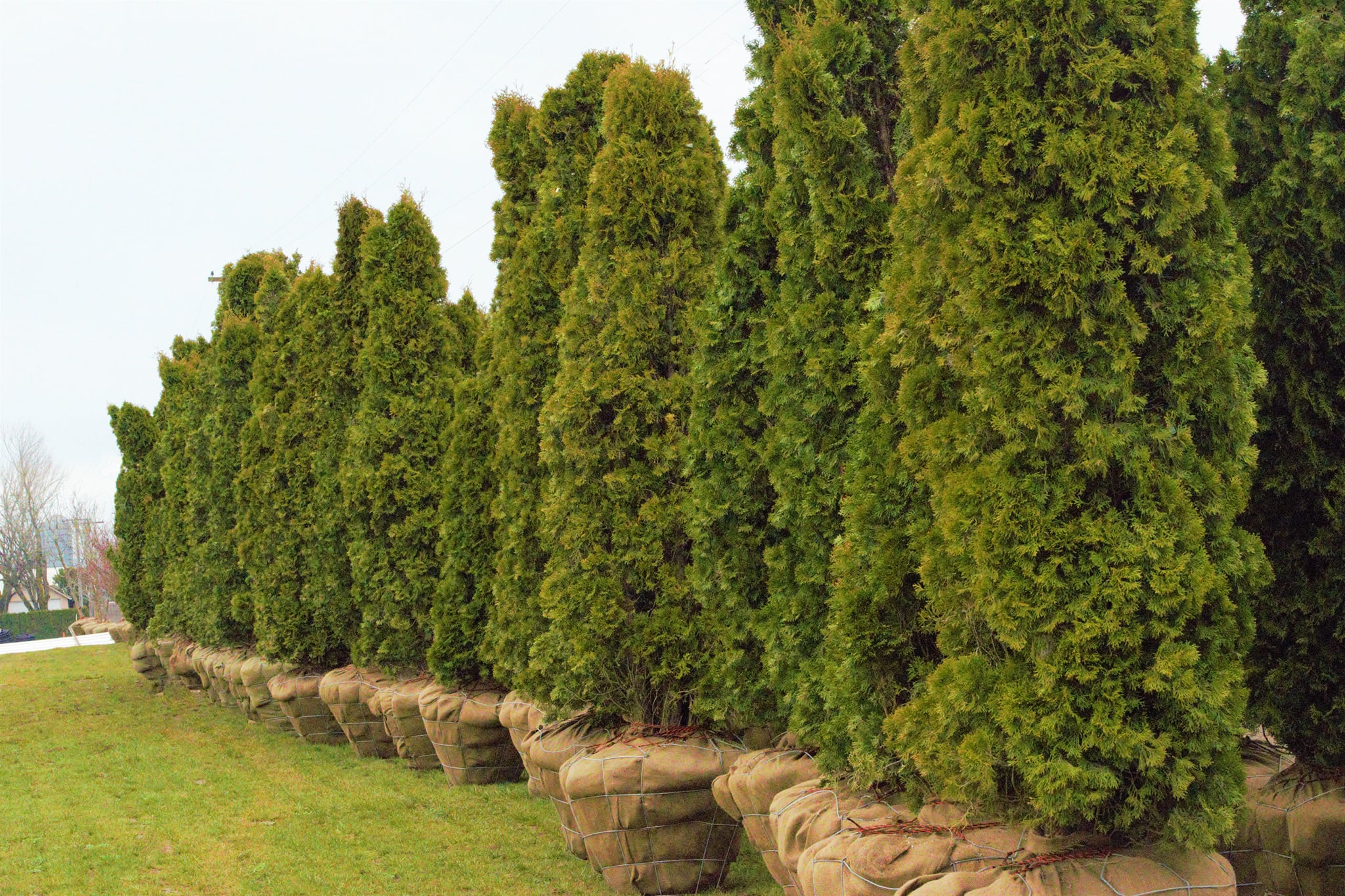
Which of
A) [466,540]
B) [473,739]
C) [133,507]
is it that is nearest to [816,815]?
[473,739]

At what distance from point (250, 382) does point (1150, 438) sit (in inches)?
543

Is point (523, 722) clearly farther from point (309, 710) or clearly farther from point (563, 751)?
point (309, 710)

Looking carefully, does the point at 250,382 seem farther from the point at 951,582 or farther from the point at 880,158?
the point at 951,582

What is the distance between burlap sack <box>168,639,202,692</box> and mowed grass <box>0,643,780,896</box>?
4.71 meters

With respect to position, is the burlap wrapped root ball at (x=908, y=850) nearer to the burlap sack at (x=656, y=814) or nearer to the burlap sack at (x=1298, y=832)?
the burlap sack at (x=1298, y=832)

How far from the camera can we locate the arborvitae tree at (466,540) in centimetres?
1122


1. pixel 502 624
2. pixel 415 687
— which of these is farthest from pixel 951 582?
pixel 415 687

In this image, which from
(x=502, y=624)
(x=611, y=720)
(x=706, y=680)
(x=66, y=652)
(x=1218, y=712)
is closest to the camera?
(x=1218, y=712)

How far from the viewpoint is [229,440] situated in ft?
56.8

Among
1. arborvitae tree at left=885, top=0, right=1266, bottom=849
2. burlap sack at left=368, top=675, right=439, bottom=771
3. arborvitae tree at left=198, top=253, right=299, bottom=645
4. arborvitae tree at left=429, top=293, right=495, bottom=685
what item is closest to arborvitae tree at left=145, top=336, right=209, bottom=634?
arborvitae tree at left=198, top=253, right=299, bottom=645

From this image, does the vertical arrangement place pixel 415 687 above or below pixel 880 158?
below

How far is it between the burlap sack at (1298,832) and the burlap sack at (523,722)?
4982 mm

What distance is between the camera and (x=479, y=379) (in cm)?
1148

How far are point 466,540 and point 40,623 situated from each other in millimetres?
55224
